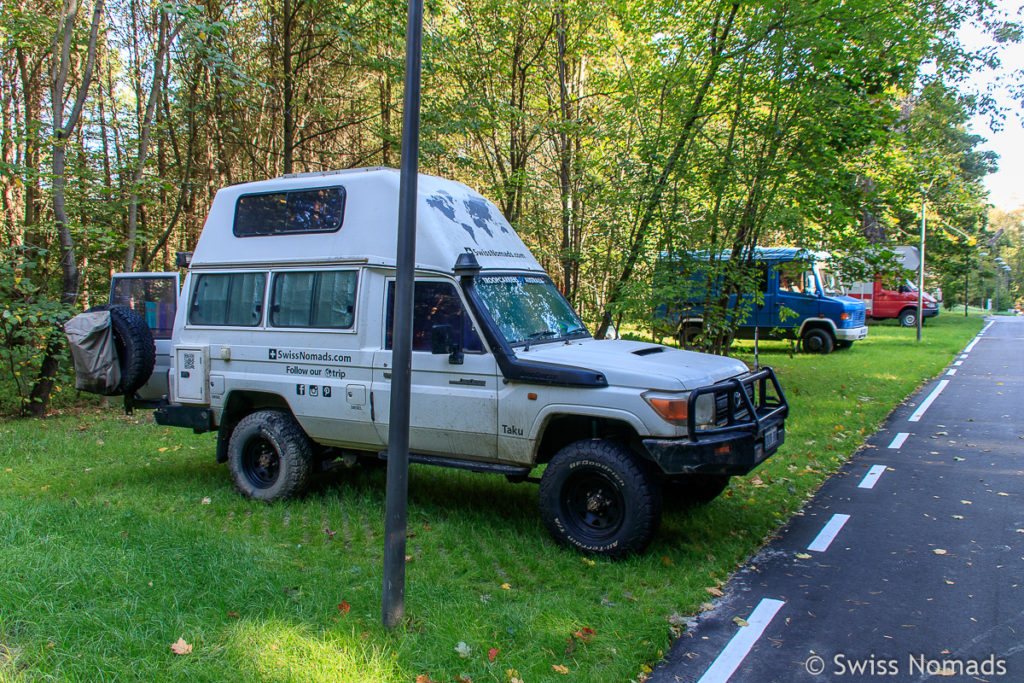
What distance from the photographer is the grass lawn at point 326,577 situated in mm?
3686

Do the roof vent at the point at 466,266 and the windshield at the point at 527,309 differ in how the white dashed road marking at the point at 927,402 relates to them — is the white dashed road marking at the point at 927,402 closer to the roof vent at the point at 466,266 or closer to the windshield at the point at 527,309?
the windshield at the point at 527,309

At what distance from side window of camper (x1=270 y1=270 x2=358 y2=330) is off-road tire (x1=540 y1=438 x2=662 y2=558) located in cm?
236

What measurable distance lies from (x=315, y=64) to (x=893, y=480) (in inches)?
589

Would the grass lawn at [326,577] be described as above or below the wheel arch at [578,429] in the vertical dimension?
below

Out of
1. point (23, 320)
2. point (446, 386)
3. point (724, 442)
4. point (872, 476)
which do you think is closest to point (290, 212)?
point (446, 386)

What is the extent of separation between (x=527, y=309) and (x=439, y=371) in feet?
3.20

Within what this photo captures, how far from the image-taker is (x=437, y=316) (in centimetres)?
582

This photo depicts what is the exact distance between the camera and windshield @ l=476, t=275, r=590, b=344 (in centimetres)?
578

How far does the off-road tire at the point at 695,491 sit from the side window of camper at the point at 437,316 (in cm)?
215

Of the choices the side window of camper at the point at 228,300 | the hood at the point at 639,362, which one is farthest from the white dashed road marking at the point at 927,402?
the side window of camper at the point at 228,300

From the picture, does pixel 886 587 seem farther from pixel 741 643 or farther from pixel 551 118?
pixel 551 118

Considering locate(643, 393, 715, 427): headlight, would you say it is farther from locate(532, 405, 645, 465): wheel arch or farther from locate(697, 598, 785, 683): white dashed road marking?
locate(697, 598, 785, 683): white dashed road marking

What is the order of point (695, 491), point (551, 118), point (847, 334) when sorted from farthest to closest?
point (847, 334) < point (551, 118) < point (695, 491)

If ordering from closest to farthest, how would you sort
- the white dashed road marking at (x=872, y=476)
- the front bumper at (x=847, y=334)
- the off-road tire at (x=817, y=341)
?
the white dashed road marking at (x=872, y=476)
the front bumper at (x=847, y=334)
the off-road tire at (x=817, y=341)
